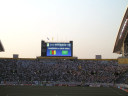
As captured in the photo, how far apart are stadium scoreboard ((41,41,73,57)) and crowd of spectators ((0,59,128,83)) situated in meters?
6.16

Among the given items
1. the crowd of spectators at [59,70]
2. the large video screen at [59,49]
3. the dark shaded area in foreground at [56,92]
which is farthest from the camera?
the large video screen at [59,49]

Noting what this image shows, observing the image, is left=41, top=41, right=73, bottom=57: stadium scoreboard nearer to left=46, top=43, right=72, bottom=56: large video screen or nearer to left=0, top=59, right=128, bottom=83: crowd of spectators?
left=46, top=43, right=72, bottom=56: large video screen

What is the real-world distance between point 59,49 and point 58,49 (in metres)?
0.32

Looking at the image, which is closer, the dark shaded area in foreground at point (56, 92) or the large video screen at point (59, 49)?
the dark shaded area in foreground at point (56, 92)

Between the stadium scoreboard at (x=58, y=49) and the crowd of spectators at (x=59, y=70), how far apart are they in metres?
6.16

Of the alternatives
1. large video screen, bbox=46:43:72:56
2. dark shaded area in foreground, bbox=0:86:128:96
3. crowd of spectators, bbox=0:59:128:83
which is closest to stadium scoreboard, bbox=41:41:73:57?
large video screen, bbox=46:43:72:56

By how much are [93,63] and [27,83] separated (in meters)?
24.9

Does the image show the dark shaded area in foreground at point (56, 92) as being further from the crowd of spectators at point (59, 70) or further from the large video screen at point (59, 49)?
the large video screen at point (59, 49)

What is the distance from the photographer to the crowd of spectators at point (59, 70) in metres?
85.8

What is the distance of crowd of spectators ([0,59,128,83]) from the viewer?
282 feet

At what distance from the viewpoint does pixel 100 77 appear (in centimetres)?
8506

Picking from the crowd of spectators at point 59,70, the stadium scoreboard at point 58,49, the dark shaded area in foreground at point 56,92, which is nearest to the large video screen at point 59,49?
the stadium scoreboard at point 58,49

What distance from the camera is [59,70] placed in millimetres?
92250

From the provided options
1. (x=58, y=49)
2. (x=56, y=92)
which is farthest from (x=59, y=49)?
(x=56, y=92)
